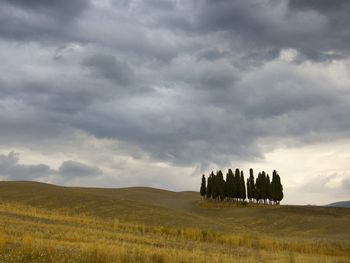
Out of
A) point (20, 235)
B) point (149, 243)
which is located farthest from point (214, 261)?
point (20, 235)

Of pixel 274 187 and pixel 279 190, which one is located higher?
pixel 274 187

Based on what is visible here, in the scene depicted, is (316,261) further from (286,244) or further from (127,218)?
(127,218)

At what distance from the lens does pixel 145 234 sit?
3409cm

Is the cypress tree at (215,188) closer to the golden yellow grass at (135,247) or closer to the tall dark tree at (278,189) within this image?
the tall dark tree at (278,189)

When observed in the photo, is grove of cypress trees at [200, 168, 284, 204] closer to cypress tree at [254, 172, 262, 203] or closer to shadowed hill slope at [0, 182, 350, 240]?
cypress tree at [254, 172, 262, 203]

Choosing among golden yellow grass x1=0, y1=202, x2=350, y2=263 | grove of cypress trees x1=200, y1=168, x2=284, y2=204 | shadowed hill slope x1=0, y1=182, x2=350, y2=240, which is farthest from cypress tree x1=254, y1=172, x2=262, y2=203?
golden yellow grass x1=0, y1=202, x2=350, y2=263

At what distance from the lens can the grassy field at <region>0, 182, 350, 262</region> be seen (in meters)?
19.4

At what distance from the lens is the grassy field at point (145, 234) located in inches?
762

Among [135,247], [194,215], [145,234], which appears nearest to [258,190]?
[194,215]

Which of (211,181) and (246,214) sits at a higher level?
(211,181)

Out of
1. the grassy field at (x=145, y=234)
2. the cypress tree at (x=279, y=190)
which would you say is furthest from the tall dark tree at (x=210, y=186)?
the grassy field at (x=145, y=234)

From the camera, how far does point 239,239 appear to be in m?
33.7

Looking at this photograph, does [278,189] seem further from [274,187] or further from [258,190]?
[258,190]

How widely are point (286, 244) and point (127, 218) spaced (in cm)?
2400
